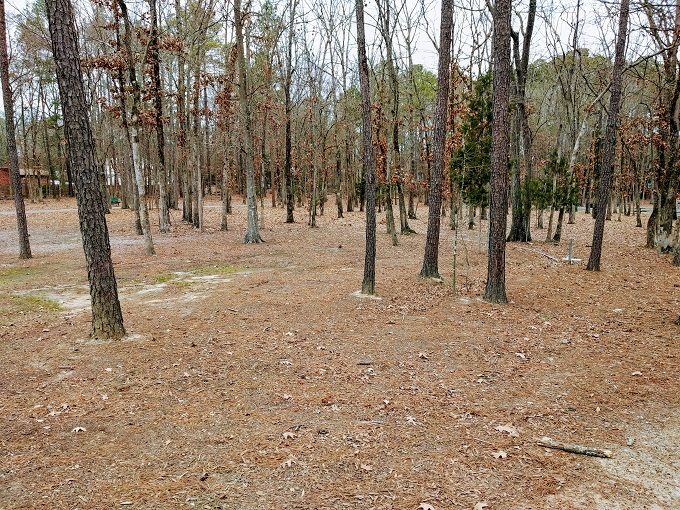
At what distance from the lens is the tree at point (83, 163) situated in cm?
539

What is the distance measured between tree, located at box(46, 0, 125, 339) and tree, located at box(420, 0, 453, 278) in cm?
630

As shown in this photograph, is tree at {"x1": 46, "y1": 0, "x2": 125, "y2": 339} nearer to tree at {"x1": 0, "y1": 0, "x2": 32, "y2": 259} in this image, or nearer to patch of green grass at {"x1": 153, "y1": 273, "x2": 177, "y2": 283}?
patch of green grass at {"x1": 153, "y1": 273, "x2": 177, "y2": 283}

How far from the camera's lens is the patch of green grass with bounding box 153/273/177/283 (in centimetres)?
1030

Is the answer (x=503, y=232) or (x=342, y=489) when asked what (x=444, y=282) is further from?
(x=342, y=489)

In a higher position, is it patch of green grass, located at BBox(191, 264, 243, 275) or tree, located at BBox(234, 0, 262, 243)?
tree, located at BBox(234, 0, 262, 243)

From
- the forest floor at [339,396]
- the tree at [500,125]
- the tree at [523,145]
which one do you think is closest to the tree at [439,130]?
Answer: the forest floor at [339,396]

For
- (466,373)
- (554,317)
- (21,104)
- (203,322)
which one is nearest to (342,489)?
(466,373)

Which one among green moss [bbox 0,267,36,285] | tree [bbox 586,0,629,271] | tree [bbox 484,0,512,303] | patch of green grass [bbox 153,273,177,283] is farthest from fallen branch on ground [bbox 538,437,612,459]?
green moss [bbox 0,267,36,285]

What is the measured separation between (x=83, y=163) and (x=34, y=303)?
4.11m

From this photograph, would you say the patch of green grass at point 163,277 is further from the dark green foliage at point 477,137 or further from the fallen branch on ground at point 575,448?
the dark green foliage at point 477,137

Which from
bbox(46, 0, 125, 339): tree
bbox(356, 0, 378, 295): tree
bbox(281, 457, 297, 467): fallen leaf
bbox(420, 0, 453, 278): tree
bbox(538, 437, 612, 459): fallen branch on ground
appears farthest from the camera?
bbox(420, 0, 453, 278): tree

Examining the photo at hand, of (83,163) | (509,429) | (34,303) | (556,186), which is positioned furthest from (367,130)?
(556,186)

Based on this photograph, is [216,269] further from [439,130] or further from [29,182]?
[29,182]

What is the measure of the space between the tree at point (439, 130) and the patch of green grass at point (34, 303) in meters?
7.39
